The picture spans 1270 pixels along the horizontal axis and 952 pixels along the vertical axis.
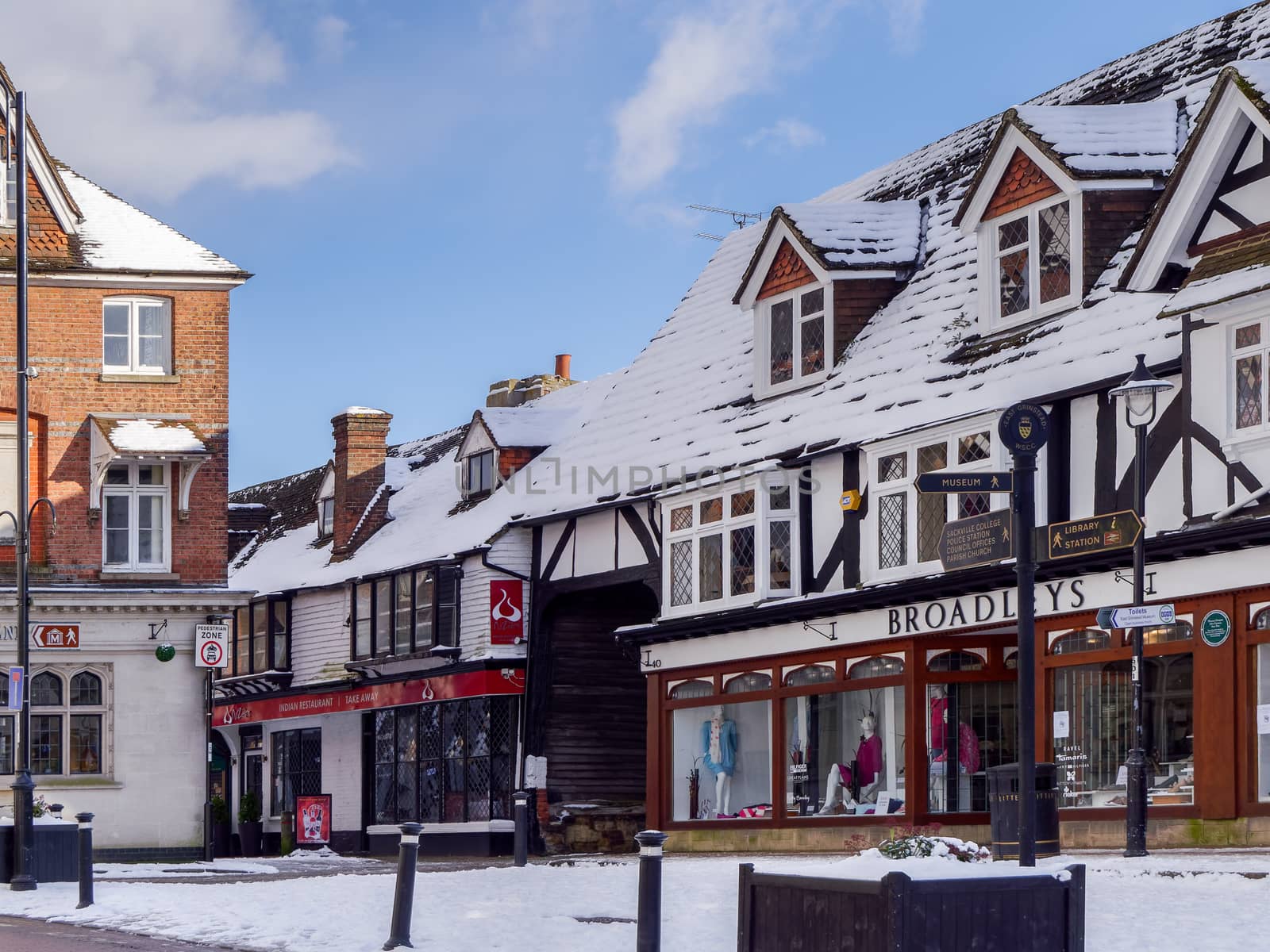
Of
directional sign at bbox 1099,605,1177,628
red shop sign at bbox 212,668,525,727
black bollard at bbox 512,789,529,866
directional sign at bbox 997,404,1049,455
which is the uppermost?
directional sign at bbox 997,404,1049,455

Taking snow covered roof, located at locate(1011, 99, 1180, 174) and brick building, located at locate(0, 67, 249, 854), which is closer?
snow covered roof, located at locate(1011, 99, 1180, 174)

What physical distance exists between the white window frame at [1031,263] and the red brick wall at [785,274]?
13.6ft

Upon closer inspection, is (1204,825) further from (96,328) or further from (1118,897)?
(96,328)

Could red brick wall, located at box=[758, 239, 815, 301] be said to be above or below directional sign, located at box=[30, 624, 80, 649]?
above

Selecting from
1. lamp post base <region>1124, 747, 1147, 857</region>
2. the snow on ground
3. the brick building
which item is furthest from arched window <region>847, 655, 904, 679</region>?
the brick building

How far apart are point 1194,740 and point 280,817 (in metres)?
27.5

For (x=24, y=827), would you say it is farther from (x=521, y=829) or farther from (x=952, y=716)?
(x=952, y=716)

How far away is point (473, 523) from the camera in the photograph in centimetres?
3841

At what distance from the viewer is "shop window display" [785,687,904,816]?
26.4 meters

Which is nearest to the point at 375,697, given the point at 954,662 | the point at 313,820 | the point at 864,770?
the point at 313,820

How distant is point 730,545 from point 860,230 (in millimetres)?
5202

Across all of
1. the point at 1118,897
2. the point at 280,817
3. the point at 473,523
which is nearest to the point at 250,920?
the point at 1118,897

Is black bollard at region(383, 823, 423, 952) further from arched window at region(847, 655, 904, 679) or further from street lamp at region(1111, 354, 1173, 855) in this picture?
arched window at region(847, 655, 904, 679)

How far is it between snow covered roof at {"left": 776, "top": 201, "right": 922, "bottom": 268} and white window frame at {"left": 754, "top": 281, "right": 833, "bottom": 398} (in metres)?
0.57
